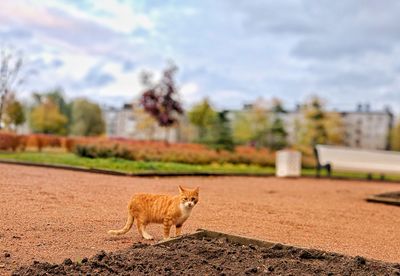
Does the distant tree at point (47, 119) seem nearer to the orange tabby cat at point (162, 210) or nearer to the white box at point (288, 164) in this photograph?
the white box at point (288, 164)

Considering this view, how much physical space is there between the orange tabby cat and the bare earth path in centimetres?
23

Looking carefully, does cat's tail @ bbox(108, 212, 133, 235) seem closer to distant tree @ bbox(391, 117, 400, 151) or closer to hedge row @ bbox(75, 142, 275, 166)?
hedge row @ bbox(75, 142, 275, 166)

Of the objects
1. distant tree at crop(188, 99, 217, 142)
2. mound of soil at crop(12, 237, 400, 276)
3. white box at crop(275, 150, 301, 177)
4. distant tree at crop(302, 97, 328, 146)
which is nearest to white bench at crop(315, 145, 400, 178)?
white box at crop(275, 150, 301, 177)

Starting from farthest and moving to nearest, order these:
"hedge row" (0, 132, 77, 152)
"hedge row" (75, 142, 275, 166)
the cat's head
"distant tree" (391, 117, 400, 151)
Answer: "distant tree" (391, 117, 400, 151) < "hedge row" (0, 132, 77, 152) < "hedge row" (75, 142, 275, 166) < the cat's head

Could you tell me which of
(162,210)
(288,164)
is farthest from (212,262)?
(288,164)

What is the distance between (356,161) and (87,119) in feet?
176

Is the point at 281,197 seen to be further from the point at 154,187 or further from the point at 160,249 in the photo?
the point at 160,249

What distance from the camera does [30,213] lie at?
6520mm

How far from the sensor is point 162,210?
563cm

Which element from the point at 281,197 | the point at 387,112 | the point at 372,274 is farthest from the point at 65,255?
the point at 387,112

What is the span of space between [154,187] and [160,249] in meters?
6.07

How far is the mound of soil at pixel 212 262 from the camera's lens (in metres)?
4.14

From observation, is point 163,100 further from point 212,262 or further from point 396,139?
point 396,139

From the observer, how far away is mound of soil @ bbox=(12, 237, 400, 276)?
414 centimetres
